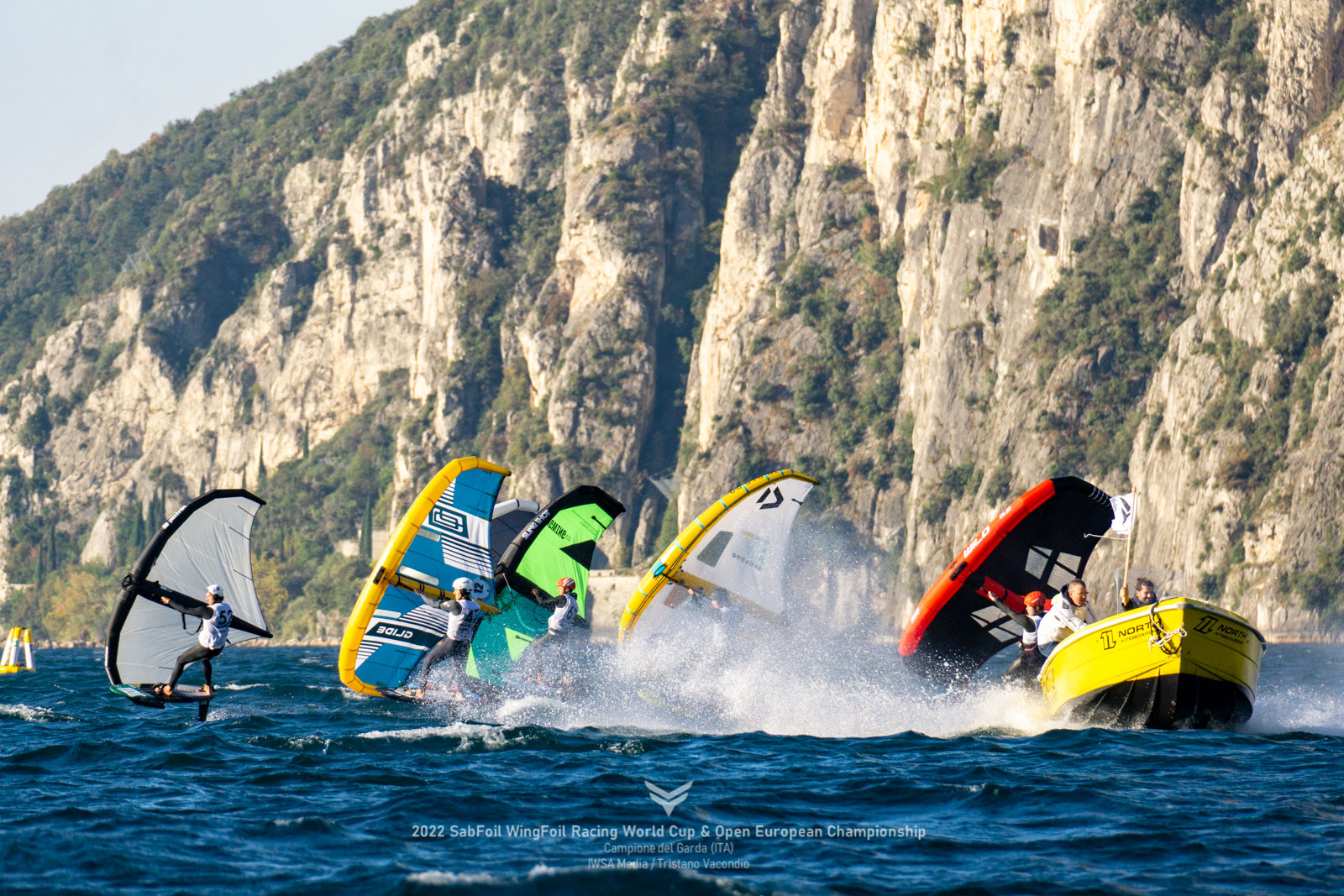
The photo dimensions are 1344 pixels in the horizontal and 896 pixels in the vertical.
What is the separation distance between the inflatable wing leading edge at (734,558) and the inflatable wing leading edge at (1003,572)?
3.03 metres

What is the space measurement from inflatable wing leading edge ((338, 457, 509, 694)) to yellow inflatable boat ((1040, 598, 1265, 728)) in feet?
33.1

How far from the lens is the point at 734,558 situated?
85.2 ft

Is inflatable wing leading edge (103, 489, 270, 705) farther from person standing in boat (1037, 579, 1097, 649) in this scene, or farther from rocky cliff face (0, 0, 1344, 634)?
rocky cliff face (0, 0, 1344, 634)

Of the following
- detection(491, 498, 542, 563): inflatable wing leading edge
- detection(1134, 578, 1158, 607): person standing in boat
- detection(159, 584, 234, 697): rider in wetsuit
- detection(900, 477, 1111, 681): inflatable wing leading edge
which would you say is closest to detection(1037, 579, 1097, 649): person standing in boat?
detection(1134, 578, 1158, 607): person standing in boat

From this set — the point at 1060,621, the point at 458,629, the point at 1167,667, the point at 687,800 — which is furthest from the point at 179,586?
the point at 1167,667

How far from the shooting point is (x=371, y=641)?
2430 centimetres

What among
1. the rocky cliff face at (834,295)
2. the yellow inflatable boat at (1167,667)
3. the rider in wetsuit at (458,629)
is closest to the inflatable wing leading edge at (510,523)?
the rider in wetsuit at (458,629)

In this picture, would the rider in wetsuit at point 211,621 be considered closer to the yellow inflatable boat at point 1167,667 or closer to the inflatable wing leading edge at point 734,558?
the inflatable wing leading edge at point 734,558

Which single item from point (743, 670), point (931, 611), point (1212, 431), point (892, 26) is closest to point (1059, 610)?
point (931, 611)

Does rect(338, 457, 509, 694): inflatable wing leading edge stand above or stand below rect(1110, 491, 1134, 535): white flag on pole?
below

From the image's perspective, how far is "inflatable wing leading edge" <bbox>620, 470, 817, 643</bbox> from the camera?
2572 cm

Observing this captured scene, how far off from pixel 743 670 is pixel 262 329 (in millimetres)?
131082

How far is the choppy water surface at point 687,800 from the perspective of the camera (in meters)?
11.4

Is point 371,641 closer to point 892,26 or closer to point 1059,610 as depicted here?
point 1059,610
